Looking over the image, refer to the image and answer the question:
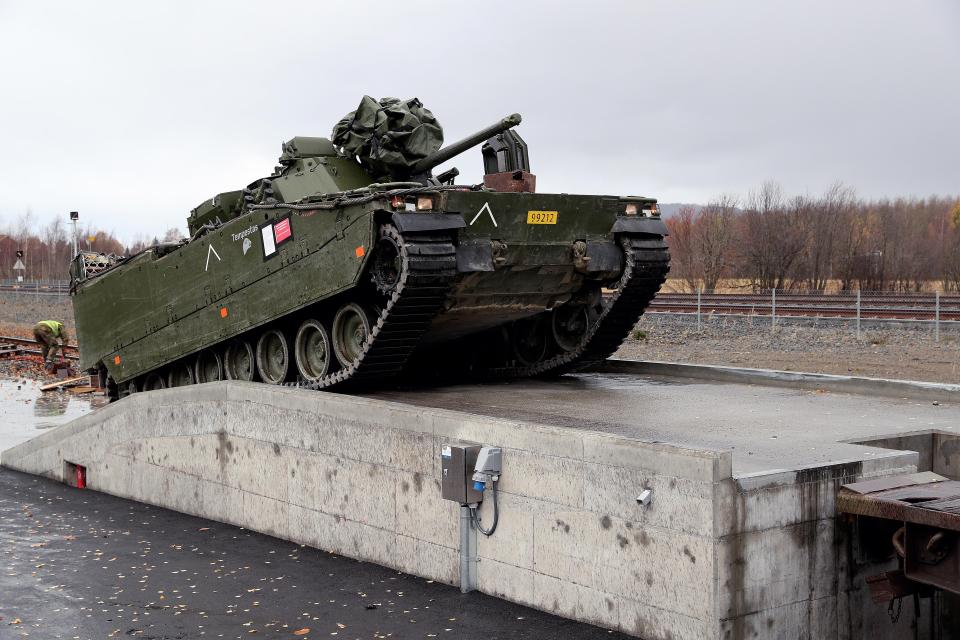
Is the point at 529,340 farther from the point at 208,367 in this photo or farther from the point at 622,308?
the point at 208,367

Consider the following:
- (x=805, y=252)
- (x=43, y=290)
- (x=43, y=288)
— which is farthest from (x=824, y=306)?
(x=43, y=288)

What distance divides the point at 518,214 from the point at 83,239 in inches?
3624

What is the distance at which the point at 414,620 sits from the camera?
23.5 ft

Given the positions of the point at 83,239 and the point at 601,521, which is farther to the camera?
the point at 83,239

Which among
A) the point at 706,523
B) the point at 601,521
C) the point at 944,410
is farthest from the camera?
the point at 944,410

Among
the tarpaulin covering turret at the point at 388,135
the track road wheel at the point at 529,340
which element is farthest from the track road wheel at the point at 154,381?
the track road wheel at the point at 529,340

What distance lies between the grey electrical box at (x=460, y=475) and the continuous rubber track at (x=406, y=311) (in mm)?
2640

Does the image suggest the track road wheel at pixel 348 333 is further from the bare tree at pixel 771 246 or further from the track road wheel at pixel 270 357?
the bare tree at pixel 771 246

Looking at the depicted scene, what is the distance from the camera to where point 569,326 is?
1277cm

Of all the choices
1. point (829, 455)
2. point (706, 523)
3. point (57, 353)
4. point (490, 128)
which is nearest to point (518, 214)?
point (490, 128)

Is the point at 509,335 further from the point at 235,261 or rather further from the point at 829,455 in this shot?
the point at 829,455

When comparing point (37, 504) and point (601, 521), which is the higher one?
point (601, 521)

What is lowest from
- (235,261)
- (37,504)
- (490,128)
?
(37,504)

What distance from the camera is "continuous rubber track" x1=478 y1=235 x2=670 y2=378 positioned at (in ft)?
38.7
